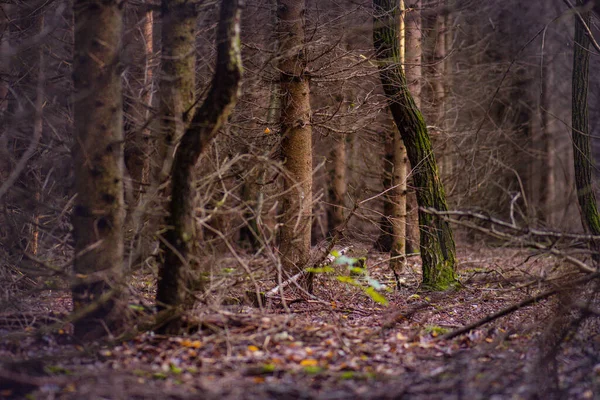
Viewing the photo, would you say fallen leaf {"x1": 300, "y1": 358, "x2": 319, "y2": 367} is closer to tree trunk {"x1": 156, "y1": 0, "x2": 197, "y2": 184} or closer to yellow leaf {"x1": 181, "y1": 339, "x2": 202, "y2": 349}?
yellow leaf {"x1": 181, "y1": 339, "x2": 202, "y2": 349}

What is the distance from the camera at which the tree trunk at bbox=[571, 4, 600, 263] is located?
8.89m

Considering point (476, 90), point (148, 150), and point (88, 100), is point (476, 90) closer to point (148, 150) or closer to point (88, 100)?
point (148, 150)

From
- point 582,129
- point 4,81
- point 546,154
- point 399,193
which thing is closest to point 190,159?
point 4,81

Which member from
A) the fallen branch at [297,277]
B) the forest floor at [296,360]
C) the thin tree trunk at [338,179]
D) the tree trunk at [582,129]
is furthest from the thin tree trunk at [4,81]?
the tree trunk at [582,129]

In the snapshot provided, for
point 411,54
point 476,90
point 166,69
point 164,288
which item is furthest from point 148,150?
point 476,90

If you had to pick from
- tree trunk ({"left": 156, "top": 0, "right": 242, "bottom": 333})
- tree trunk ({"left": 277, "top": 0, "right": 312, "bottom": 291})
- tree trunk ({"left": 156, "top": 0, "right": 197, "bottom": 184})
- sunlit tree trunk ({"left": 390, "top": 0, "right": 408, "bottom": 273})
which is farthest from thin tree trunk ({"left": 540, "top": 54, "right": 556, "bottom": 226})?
tree trunk ({"left": 156, "top": 0, "right": 242, "bottom": 333})

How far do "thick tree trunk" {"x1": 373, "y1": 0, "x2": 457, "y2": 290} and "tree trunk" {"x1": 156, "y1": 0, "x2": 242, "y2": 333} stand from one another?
3914mm

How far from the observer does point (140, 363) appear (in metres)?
4.85

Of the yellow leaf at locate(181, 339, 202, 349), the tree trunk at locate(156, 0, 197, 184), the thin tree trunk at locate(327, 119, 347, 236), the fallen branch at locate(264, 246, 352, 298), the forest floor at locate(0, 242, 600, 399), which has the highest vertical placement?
the tree trunk at locate(156, 0, 197, 184)

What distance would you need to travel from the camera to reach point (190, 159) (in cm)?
527

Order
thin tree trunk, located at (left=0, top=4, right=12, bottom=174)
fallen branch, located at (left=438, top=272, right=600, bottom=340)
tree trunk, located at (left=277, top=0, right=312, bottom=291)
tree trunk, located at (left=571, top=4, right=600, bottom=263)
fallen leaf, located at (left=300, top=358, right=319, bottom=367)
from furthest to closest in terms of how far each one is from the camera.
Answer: tree trunk, located at (left=571, top=4, right=600, bottom=263) < tree trunk, located at (left=277, top=0, right=312, bottom=291) < thin tree trunk, located at (left=0, top=4, right=12, bottom=174) < fallen branch, located at (left=438, top=272, right=600, bottom=340) < fallen leaf, located at (left=300, top=358, right=319, bottom=367)

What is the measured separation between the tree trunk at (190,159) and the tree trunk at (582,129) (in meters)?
5.77

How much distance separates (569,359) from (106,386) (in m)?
3.63

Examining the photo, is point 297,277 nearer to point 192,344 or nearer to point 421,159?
point 192,344
